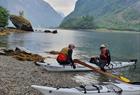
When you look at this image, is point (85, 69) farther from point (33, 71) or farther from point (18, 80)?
point (18, 80)

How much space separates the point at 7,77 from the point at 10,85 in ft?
10.7

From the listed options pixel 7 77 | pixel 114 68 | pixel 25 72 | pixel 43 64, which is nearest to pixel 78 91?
pixel 7 77

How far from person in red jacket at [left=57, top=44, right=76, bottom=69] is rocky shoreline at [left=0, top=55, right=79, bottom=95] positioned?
1.27 m

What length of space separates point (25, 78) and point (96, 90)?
9.44 meters

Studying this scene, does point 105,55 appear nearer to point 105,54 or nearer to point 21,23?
point 105,54

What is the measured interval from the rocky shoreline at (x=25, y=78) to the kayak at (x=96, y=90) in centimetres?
302

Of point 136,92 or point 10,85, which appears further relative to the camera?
point 10,85

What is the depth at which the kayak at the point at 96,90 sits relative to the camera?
2116 cm

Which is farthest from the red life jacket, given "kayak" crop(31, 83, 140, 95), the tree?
the tree

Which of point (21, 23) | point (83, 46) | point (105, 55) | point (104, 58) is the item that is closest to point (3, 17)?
point (21, 23)

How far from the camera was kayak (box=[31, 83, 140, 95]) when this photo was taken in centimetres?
2116

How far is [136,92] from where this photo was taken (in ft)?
76.1

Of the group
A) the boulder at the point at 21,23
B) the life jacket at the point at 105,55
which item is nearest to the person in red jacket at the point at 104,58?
the life jacket at the point at 105,55

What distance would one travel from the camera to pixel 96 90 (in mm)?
21938
